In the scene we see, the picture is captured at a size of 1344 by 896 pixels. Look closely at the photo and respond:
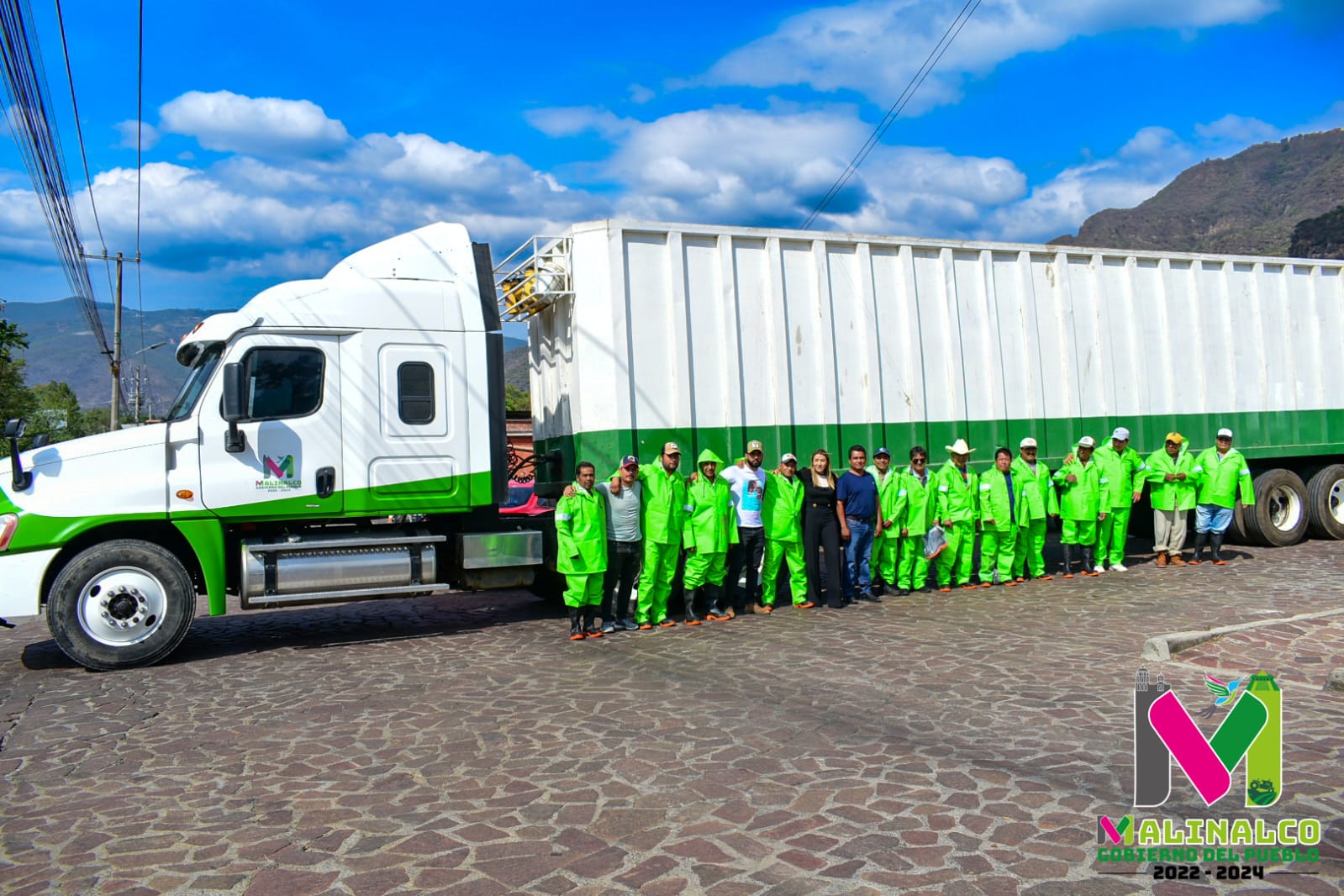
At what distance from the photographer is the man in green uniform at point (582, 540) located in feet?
26.3

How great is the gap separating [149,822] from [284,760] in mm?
858

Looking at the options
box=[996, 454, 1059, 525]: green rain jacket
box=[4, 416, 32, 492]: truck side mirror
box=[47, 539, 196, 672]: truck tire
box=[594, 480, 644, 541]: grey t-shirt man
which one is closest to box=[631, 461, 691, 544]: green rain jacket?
box=[594, 480, 644, 541]: grey t-shirt man

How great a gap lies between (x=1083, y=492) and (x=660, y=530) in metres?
4.94

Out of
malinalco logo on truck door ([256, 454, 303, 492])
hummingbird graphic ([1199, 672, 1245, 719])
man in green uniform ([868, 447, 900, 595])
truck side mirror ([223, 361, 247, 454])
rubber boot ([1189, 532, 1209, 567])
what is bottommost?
hummingbird graphic ([1199, 672, 1245, 719])

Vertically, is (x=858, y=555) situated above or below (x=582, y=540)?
below

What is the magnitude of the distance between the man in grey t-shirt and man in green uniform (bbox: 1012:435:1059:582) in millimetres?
4317

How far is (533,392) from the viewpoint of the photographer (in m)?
10.7

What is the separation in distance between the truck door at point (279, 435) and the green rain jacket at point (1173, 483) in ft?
28.5

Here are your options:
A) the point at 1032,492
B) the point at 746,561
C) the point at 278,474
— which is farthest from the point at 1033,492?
the point at 278,474

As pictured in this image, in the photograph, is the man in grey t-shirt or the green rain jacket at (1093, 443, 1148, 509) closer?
the man in grey t-shirt

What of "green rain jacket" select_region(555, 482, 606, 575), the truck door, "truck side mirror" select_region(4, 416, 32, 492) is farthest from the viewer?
"green rain jacket" select_region(555, 482, 606, 575)

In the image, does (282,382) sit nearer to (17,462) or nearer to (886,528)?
(17,462)

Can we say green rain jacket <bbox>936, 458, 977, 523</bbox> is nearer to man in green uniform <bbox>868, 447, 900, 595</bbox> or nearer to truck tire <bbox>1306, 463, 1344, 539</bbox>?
man in green uniform <bbox>868, 447, 900, 595</bbox>

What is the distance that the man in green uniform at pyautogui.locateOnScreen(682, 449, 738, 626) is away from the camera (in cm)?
866
